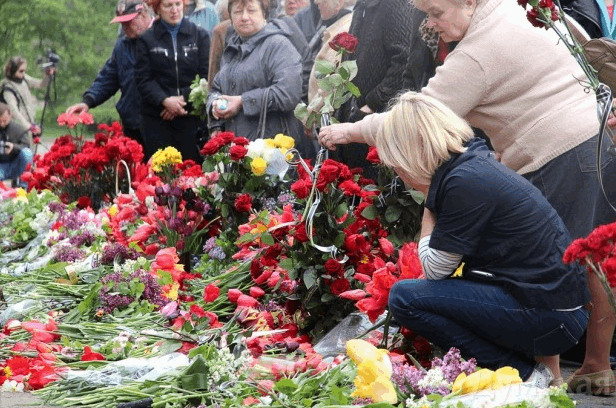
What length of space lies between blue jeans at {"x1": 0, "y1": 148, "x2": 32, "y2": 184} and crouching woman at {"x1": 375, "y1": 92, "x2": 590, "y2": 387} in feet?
32.9

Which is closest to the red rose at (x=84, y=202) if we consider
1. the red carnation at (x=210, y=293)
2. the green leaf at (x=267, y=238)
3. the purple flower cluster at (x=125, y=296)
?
the purple flower cluster at (x=125, y=296)

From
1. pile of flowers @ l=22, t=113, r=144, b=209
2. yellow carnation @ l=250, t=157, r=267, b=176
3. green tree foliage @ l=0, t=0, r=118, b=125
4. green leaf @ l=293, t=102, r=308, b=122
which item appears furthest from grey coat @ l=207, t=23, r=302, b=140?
green tree foliage @ l=0, t=0, r=118, b=125

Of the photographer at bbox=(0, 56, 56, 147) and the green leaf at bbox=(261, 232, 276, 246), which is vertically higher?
the green leaf at bbox=(261, 232, 276, 246)

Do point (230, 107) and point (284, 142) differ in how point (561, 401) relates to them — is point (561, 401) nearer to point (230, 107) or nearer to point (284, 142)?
point (284, 142)

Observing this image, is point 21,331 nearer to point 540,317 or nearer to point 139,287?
point 139,287

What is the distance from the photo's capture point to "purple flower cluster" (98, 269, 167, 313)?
234 inches

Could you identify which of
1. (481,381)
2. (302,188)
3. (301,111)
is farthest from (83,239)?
(481,381)

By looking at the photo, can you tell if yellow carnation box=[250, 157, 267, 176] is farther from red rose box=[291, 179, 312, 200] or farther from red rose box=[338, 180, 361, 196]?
red rose box=[338, 180, 361, 196]

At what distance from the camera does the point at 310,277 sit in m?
5.38

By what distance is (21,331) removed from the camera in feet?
19.2

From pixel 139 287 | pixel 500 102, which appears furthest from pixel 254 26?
pixel 500 102

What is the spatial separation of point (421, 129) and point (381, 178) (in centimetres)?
109

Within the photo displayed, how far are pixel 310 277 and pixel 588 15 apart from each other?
5.50ft

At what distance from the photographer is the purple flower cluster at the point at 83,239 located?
25.0ft
